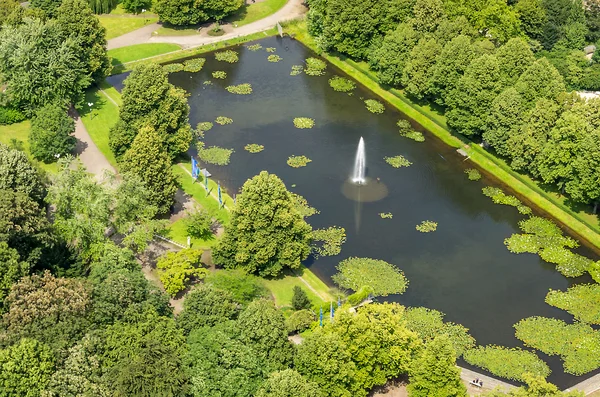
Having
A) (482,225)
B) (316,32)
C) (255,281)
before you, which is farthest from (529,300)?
(316,32)

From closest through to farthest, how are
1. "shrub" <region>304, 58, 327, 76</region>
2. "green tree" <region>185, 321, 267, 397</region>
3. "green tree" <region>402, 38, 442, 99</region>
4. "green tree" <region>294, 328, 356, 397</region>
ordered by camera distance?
1. "green tree" <region>185, 321, 267, 397</region>
2. "green tree" <region>294, 328, 356, 397</region>
3. "green tree" <region>402, 38, 442, 99</region>
4. "shrub" <region>304, 58, 327, 76</region>

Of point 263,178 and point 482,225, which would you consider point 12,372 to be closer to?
point 263,178

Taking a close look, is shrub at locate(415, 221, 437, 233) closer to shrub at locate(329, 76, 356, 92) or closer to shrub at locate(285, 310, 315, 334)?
shrub at locate(285, 310, 315, 334)

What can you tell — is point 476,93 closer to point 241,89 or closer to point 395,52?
point 395,52

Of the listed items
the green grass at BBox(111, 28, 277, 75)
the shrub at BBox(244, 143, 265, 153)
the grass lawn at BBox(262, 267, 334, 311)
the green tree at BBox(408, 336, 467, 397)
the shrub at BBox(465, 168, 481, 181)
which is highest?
the green tree at BBox(408, 336, 467, 397)

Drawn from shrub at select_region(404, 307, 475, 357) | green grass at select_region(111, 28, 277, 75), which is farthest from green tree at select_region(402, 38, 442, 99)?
shrub at select_region(404, 307, 475, 357)

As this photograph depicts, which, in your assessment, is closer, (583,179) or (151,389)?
(151,389)
